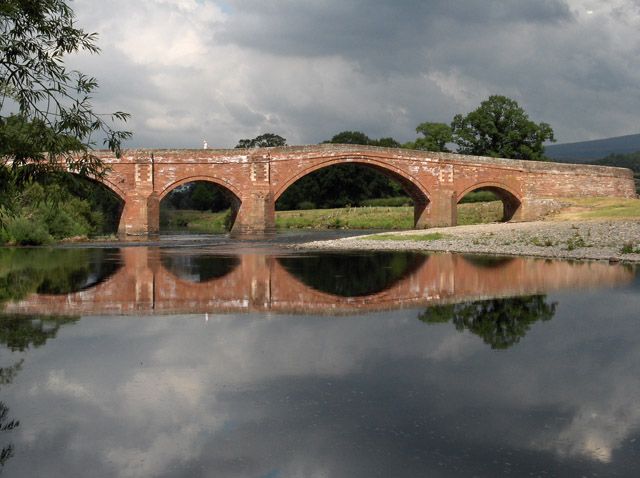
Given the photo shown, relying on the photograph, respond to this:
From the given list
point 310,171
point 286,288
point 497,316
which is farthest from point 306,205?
point 497,316

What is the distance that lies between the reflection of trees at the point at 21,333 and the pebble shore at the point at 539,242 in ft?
47.8

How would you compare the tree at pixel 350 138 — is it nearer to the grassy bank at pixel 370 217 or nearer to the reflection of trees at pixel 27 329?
the grassy bank at pixel 370 217

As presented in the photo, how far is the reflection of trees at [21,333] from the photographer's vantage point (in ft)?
21.9

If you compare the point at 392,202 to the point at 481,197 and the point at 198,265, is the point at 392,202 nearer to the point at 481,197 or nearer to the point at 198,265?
the point at 481,197

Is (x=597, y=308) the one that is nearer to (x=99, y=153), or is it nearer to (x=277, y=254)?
(x=277, y=254)

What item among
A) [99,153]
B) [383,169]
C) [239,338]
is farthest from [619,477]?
[383,169]

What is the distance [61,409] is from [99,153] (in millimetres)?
32221

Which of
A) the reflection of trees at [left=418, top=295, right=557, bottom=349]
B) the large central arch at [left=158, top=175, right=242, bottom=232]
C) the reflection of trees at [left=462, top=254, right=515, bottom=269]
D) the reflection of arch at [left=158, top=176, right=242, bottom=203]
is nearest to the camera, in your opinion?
the reflection of trees at [left=418, top=295, right=557, bottom=349]

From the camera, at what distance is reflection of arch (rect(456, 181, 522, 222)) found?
43.1m

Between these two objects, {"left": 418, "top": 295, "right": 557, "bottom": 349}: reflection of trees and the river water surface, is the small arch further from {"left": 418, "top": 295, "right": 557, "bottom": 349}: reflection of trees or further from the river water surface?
{"left": 418, "top": 295, "right": 557, "bottom": 349}: reflection of trees

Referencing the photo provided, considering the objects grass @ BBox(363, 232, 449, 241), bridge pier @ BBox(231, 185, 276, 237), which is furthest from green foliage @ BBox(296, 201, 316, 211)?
grass @ BBox(363, 232, 449, 241)

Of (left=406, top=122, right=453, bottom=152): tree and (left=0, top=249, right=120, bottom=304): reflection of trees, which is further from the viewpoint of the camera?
(left=406, top=122, right=453, bottom=152): tree

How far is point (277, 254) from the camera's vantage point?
77.6ft

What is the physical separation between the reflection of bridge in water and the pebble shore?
8.47 ft
